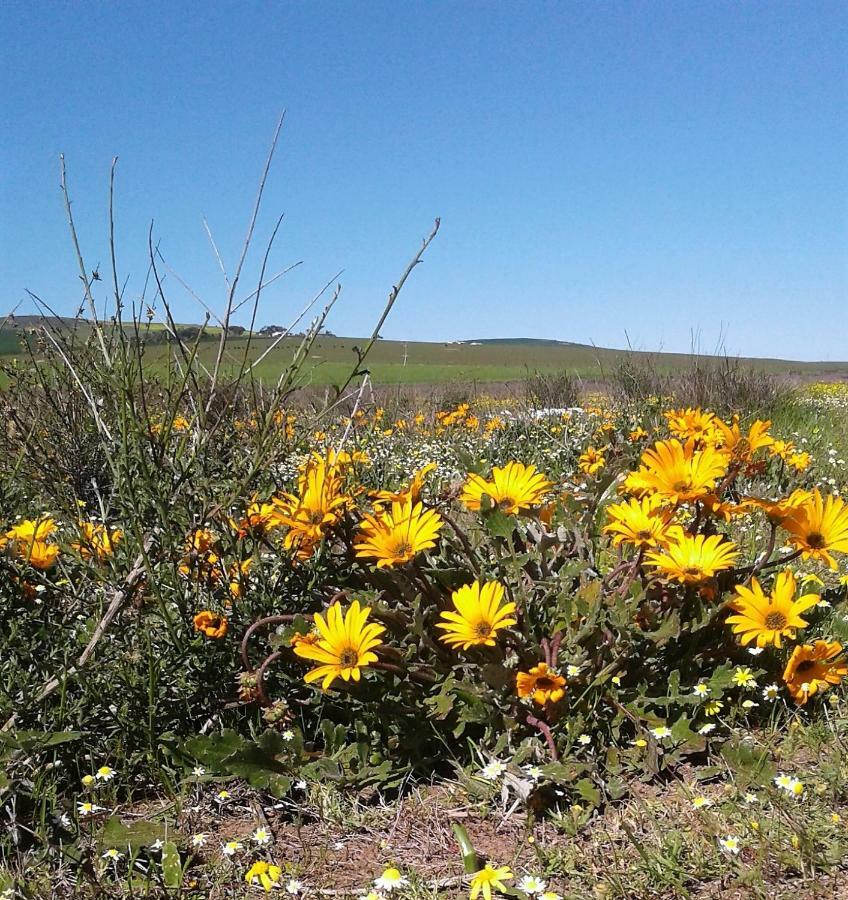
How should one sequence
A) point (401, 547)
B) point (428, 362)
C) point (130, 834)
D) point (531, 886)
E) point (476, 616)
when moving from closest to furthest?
1. point (531, 886)
2. point (130, 834)
3. point (476, 616)
4. point (401, 547)
5. point (428, 362)

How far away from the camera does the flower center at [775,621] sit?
1.76m

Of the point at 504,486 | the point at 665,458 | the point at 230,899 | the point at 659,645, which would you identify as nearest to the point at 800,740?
the point at 659,645

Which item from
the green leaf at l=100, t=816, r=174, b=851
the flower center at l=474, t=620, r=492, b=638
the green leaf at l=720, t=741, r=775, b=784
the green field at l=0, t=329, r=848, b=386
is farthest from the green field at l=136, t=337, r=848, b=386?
the green leaf at l=720, t=741, r=775, b=784

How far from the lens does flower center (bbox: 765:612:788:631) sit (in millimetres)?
1757

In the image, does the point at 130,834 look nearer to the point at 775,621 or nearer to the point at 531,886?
the point at 531,886

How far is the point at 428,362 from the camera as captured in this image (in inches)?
2530

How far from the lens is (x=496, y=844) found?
1.65 metres

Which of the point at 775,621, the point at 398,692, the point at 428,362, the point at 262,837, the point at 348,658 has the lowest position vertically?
the point at 262,837

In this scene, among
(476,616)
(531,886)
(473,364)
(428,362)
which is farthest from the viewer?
(473,364)

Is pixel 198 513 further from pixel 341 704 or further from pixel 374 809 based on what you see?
pixel 374 809

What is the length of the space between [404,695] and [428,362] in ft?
206

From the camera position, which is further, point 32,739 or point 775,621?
point 775,621

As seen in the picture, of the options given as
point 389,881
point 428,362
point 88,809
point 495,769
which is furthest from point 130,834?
point 428,362

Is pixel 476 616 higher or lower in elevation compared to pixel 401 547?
lower
